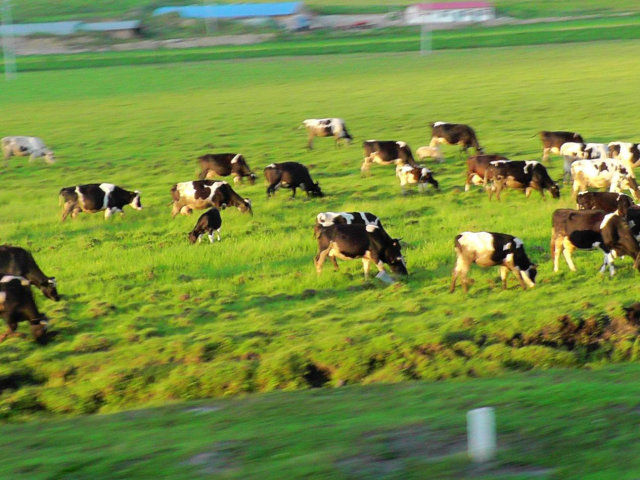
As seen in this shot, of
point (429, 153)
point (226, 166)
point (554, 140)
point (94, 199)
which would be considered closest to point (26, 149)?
Answer: point (226, 166)

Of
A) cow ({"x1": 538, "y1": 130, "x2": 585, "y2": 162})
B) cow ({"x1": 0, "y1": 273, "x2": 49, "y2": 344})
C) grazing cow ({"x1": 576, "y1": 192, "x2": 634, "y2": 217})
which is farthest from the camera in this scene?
cow ({"x1": 538, "y1": 130, "x2": 585, "y2": 162})

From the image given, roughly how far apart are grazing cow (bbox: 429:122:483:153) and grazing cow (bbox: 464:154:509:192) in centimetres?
554

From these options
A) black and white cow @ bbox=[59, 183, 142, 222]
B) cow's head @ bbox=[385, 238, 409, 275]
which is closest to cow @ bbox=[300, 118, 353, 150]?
black and white cow @ bbox=[59, 183, 142, 222]

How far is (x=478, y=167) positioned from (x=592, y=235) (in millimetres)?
7674

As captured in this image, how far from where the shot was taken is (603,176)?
21.9 m

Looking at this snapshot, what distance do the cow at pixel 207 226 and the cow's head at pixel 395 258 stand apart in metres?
4.53

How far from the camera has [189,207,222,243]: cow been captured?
18.9 metres

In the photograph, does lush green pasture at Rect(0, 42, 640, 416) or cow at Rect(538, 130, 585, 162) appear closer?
lush green pasture at Rect(0, 42, 640, 416)

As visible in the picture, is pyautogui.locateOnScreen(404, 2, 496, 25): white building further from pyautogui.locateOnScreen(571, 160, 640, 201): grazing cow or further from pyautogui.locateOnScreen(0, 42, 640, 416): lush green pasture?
pyautogui.locateOnScreen(571, 160, 640, 201): grazing cow

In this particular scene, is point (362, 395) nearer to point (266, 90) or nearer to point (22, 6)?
point (266, 90)

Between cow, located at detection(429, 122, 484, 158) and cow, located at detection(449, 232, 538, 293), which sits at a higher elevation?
cow, located at detection(429, 122, 484, 158)

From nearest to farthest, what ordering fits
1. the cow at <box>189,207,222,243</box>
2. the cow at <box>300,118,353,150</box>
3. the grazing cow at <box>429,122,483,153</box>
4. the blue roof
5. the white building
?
1. the cow at <box>189,207,222,243</box>
2. the grazing cow at <box>429,122,483,153</box>
3. the cow at <box>300,118,353,150</box>
4. the white building
5. the blue roof

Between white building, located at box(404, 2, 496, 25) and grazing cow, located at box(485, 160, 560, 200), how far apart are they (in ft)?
276

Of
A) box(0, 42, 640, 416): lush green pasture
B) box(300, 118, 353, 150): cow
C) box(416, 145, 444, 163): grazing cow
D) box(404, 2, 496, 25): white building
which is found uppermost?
box(404, 2, 496, 25): white building
